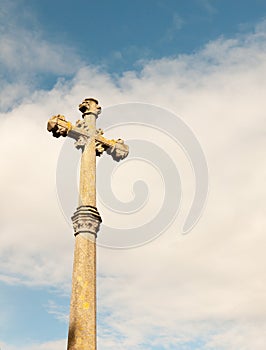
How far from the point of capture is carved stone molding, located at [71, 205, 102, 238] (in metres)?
10.1

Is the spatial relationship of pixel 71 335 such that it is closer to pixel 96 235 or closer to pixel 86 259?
pixel 86 259

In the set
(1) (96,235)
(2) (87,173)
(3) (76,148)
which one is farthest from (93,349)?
(3) (76,148)

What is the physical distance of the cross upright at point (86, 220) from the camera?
8969mm

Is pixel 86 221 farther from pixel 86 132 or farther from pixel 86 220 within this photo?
pixel 86 132

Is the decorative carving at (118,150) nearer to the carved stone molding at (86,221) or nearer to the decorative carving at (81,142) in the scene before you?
the decorative carving at (81,142)

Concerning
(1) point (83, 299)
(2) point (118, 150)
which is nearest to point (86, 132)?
(2) point (118, 150)

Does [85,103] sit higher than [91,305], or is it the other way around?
[85,103]

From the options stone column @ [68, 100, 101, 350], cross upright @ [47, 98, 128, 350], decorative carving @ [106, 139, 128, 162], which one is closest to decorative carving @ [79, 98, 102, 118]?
cross upright @ [47, 98, 128, 350]

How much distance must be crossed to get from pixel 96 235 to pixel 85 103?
3.92m

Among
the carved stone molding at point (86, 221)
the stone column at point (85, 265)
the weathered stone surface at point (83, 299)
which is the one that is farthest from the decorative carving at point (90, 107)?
the weathered stone surface at point (83, 299)

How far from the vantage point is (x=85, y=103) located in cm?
1241

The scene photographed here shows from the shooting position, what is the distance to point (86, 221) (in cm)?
1014

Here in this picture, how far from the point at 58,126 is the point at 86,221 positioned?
2.81m

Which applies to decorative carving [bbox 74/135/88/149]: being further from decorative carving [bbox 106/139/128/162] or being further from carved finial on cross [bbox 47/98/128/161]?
decorative carving [bbox 106/139/128/162]
